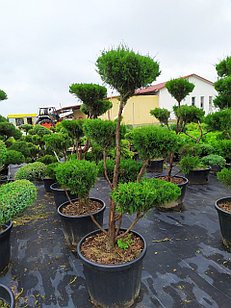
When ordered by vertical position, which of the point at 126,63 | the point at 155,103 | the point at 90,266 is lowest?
the point at 90,266

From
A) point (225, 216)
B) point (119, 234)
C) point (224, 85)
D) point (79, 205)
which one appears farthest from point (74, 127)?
point (225, 216)

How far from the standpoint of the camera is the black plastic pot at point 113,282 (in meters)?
1.70

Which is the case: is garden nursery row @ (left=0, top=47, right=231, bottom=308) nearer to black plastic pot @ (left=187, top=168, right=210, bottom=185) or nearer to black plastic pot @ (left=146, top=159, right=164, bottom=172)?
black plastic pot @ (left=187, top=168, right=210, bottom=185)

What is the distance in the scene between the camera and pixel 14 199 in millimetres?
1981

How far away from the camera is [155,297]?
6.25 ft

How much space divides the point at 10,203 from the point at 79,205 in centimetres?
121

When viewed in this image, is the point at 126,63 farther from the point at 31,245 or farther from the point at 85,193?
the point at 31,245

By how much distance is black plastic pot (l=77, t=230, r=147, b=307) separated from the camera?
170 cm

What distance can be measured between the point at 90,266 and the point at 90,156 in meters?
2.93

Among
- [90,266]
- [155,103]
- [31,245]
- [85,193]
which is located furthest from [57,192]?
[155,103]

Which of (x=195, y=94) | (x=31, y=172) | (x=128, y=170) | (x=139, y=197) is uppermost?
(x=195, y=94)

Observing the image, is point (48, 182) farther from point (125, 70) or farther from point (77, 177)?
point (125, 70)

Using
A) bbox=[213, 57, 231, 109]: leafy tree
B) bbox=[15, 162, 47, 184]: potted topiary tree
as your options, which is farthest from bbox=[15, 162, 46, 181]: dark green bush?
bbox=[213, 57, 231, 109]: leafy tree

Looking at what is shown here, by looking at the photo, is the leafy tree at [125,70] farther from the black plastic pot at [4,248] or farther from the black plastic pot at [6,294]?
the black plastic pot at [4,248]
